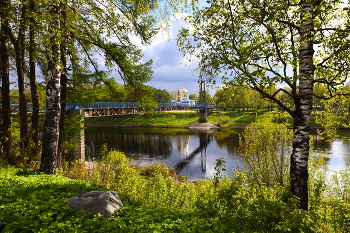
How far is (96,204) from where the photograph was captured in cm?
427

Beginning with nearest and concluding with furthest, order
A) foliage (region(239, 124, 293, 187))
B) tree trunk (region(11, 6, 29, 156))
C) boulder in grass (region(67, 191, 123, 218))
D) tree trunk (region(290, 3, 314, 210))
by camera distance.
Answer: boulder in grass (region(67, 191, 123, 218)), tree trunk (region(290, 3, 314, 210)), tree trunk (region(11, 6, 29, 156)), foliage (region(239, 124, 293, 187))

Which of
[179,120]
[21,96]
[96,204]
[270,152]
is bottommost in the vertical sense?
[270,152]

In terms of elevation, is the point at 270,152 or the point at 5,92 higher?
the point at 5,92

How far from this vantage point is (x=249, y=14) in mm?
5820

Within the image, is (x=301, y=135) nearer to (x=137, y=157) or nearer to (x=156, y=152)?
(x=137, y=157)

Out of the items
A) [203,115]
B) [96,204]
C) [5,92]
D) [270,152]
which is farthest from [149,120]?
[96,204]

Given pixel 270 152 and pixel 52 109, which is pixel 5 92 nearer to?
pixel 52 109

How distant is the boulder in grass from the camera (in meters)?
4.17

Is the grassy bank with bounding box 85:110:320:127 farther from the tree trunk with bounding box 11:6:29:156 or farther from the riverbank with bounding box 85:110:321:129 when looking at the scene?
the tree trunk with bounding box 11:6:29:156

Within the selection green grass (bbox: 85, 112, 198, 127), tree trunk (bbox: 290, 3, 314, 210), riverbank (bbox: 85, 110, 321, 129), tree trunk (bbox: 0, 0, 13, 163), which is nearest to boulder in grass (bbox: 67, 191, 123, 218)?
tree trunk (bbox: 290, 3, 314, 210)

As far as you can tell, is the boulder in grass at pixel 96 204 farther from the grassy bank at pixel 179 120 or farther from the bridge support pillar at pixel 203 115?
the bridge support pillar at pixel 203 115

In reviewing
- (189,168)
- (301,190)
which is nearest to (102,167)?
(301,190)

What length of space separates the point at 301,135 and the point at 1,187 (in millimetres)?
7405

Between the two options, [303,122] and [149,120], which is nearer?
[303,122]
